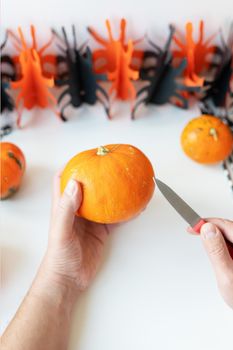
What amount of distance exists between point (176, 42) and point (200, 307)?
2.29ft

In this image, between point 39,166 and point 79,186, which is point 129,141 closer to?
point 39,166

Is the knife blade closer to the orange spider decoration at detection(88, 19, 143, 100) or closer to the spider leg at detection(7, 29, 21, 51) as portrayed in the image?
the orange spider decoration at detection(88, 19, 143, 100)

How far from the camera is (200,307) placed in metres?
0.67

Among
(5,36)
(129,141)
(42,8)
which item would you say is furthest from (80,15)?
(129,141)

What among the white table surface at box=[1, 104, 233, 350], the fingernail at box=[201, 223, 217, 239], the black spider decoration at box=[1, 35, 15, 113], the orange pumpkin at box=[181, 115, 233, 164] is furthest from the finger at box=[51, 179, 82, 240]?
the black spider decoration at box=[1, 35, 15, 113]

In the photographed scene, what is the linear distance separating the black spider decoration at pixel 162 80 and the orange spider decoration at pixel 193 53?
0.09ft

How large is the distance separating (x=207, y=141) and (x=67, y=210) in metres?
0.41

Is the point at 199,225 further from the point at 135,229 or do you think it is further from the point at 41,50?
the point at 41,50

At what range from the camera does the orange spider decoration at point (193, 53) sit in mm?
948

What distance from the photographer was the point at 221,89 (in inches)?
39.7

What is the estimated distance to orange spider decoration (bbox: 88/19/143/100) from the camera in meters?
0.93

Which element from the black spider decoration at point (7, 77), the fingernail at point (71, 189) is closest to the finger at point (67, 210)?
the fingernail at point (71, 189)

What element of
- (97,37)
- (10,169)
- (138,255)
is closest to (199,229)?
(138,255)

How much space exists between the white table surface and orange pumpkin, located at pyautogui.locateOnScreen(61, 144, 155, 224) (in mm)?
163
